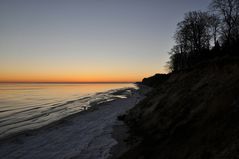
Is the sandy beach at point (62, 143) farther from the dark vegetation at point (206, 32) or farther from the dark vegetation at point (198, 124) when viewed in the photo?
the dark vegetation at point (206, 32)

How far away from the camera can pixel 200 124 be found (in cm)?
977

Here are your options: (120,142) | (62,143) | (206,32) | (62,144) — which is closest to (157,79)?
(206,32)

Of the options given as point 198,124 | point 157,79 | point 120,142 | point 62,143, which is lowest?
point 62,143

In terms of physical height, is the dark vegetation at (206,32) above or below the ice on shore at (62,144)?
above

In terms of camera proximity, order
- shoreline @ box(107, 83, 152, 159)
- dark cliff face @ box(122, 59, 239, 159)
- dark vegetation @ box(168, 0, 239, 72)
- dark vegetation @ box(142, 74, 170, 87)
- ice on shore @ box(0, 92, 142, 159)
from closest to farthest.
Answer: dark cliff face @ box(122, 59, 239, 159) < shoreline @ box(107, 83, 152, 159) < ice on shore @ box(0, 92, 142, 159) < dark vegetation @ box(168, 0, 239, 72) < dark vegetation @ box(142, 74, 170, 87)

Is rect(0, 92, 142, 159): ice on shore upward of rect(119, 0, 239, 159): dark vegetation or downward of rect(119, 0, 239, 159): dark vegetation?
downward

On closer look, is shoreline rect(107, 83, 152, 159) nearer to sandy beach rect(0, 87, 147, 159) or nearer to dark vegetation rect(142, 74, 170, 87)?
sandy beach rect(0, 87, 147, 159)

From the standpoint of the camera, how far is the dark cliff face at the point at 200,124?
7.48 metres

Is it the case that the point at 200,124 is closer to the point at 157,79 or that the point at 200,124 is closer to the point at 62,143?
the point at 62,143

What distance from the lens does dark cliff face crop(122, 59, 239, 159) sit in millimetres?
7480

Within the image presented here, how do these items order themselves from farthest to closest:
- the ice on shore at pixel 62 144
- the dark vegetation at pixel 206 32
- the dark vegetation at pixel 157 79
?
1. the dark vegetation at pixel 157 79
2. the dark vegetation at pixel 206 32
3. the ice on shore at pixel 62 144

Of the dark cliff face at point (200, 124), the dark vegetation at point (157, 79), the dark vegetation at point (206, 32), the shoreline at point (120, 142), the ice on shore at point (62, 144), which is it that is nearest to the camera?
the dark cliff face at point (200, 124)

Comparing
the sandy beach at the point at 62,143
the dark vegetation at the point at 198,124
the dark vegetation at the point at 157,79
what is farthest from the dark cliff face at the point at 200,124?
the dark vegetation at the point at 157,79

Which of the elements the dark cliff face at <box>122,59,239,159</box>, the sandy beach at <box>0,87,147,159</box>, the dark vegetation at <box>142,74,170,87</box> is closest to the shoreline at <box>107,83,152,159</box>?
the sandy beach at <box>0,87,147,159</box>
